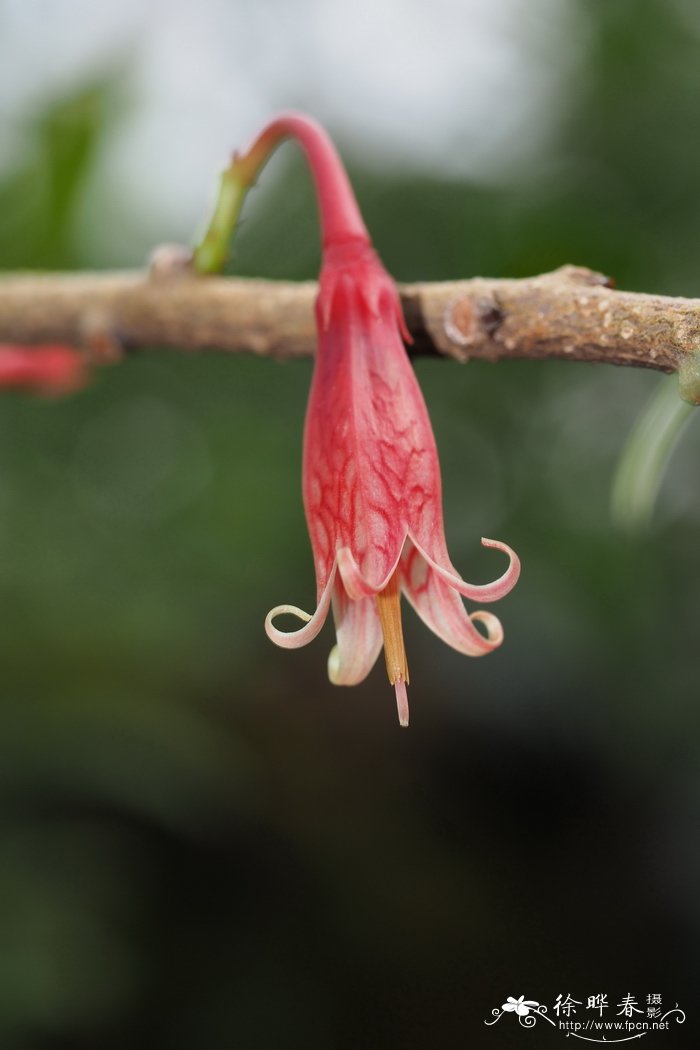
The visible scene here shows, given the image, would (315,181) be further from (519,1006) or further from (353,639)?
(519,1006)


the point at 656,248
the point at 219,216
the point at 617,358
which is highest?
the point at 656,248

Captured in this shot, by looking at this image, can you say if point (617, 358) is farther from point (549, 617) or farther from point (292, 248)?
point (549, 617)

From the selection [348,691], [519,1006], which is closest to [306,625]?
[519,1006]

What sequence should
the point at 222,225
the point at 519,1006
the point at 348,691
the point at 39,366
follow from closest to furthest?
the point at 222,225 < the point at 39,366 < the point at 519,1006 < the point at 348,691

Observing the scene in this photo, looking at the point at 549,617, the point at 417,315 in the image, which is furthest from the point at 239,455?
the point at 417,315

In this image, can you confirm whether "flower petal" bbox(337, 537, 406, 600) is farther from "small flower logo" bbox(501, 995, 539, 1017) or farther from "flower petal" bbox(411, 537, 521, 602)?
"small flower logo" bbox(501, 995, 539, 1017)
